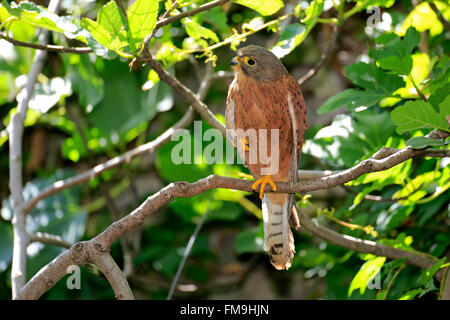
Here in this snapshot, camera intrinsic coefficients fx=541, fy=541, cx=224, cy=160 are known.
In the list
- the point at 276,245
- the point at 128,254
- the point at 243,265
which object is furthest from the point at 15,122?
the point at 243,265

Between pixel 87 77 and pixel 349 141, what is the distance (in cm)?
122

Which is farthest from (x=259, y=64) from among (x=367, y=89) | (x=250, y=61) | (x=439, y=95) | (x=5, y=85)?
(x=5, y=85)

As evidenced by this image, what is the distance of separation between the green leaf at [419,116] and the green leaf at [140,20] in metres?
0.69

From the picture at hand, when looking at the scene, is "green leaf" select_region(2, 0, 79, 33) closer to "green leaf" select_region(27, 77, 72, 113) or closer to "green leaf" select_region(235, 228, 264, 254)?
"green leaf" select_region(27, 77, 72, 113)

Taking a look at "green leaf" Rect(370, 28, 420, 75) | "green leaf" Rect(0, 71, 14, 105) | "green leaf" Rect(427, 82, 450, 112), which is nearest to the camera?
"green leaf" Rect(427, 82, 450, 112)

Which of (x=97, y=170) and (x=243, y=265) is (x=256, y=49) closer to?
(x=97, y=170)

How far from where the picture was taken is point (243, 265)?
3586 mm

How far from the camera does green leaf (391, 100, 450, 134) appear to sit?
1398mm

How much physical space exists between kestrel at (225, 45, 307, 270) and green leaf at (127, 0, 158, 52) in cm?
55

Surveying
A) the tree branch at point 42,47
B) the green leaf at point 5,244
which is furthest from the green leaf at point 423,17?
the green leaf at point 5,244

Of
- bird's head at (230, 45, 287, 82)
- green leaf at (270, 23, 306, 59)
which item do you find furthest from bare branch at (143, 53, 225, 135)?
green leaf at (270, 23, 306, 59)

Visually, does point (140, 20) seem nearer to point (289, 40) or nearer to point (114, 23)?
point (114, 23)

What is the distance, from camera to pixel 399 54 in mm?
1824

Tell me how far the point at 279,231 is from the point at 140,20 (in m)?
0.89
